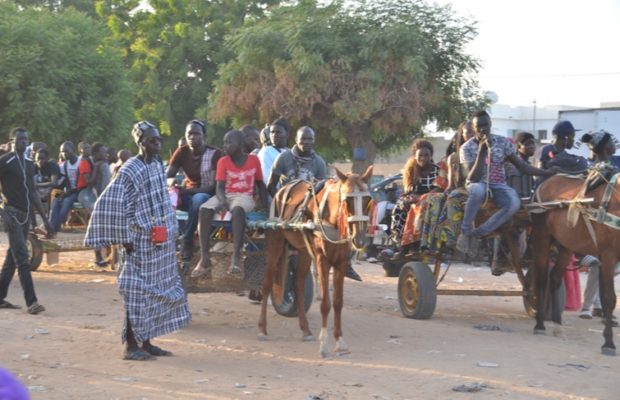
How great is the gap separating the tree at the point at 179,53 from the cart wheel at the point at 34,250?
1080 inches

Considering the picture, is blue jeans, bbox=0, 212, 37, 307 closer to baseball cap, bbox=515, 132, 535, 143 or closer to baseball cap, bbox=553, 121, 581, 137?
baseball cap, bbox=515, 132, 535, 143

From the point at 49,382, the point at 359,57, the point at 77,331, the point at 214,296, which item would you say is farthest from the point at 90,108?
the point at 49,382

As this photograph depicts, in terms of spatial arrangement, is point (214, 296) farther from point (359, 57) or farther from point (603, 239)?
point (359, 57)

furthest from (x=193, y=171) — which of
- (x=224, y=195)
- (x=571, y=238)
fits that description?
(x=571, y=238)

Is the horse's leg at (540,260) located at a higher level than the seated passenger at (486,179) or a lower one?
lower

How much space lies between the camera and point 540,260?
11.4 metres

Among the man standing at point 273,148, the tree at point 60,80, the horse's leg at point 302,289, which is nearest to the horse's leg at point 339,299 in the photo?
the horse's leg at point 302,289

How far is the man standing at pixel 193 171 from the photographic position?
1077 cm

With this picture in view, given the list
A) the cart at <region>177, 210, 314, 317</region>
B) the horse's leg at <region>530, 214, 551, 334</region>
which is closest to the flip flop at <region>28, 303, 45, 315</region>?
the cart at <region>177, 210, 314, 317</region>

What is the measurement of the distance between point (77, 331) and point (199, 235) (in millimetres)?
1718

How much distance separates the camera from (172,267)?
9336mm

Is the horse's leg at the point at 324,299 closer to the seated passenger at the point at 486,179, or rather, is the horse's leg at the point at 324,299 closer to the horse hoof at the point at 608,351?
the seated passenger at the point at 486,179

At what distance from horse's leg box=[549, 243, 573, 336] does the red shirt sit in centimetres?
378

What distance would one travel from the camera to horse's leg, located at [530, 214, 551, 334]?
37.0ft
